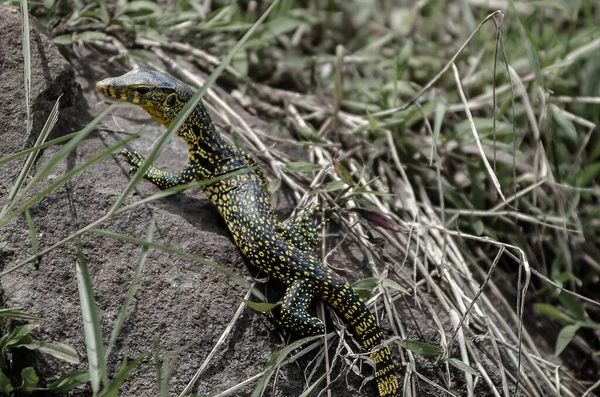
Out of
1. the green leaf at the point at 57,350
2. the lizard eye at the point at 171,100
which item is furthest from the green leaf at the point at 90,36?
the green leaf at the point at 57,350

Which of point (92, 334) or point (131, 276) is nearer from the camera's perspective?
point (92, 334)

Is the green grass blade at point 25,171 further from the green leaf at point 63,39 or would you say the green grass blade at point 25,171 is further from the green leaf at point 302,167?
the green leaf at point 302,167

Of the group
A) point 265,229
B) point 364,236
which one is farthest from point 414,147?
point 265,229

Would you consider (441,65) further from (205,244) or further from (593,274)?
(205,244)

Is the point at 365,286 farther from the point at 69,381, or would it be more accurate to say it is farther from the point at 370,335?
the point at 69,381

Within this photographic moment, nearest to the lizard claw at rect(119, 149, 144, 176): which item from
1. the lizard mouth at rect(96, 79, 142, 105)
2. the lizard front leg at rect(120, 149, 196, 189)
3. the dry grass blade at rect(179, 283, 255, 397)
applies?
the lizard front leg at rect(120, 149, 196, 189)

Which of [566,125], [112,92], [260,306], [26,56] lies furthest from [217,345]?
[566,125]

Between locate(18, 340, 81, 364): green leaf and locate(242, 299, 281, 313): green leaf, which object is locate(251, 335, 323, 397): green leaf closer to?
locate(242, 299, 281, 313): green leaf

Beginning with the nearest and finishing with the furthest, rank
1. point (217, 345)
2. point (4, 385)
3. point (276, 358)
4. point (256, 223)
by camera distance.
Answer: point (4, 385) → point (276, 358) → point (217, 345) → point (256, 223)
